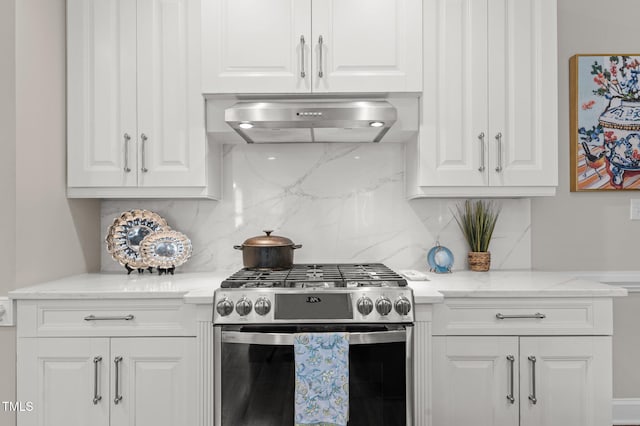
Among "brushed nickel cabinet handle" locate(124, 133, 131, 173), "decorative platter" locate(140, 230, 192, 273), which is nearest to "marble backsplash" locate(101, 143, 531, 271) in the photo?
"decorative platter" locate(140, 230, 192, 273)

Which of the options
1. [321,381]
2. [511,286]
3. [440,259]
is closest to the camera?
[321,381]

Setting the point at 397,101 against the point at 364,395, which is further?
the point at 397,101

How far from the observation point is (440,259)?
2.50 m

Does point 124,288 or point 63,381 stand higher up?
point 124,288

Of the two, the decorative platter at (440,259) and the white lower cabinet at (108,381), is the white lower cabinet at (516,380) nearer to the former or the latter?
the decorative platter at (440,259)

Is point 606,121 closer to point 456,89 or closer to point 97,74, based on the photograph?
point 456,89

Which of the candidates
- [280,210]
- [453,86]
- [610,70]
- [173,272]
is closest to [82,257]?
[173,272]

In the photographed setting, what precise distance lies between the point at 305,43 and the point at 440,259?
50.8 inches

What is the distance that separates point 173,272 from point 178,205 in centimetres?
40

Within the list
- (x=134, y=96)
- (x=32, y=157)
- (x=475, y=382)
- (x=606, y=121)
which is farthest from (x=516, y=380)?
(x=32, y=157)

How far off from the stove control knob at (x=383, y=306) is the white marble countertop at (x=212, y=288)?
0.12 m

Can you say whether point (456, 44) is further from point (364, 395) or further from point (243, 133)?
point (364, 395)

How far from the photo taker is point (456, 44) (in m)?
2.32

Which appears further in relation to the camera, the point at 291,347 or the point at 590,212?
the point at 590,212
